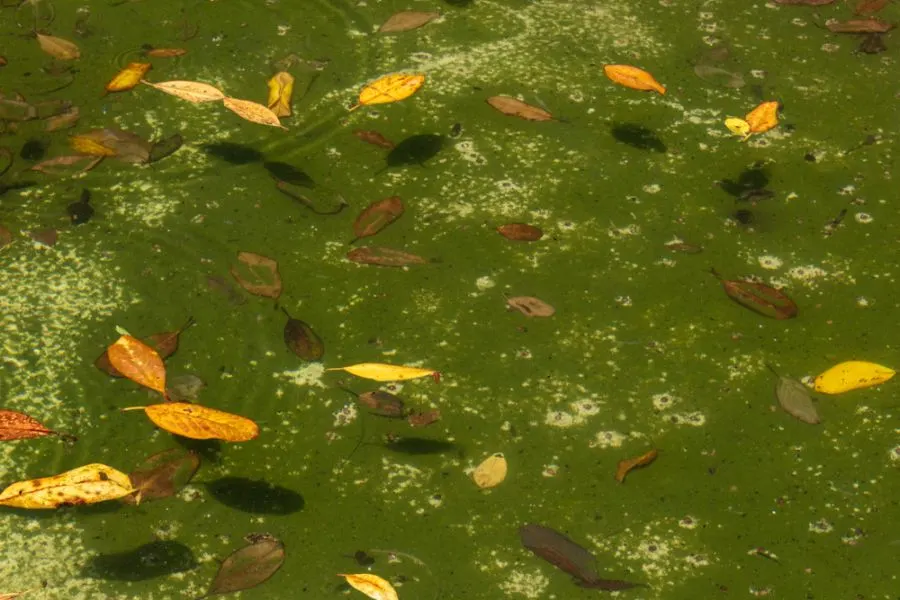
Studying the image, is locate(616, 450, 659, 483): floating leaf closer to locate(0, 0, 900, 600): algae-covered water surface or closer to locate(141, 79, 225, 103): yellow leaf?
locate(0, 0, 900, 600): algae-covered water surface

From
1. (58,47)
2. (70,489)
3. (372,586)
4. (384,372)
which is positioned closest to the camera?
(372,586)

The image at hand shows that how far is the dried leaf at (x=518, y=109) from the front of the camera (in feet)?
7.75

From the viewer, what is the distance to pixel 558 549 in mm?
1646

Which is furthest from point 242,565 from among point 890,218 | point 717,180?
point 890,218

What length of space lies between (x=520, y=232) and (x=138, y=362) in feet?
2.31

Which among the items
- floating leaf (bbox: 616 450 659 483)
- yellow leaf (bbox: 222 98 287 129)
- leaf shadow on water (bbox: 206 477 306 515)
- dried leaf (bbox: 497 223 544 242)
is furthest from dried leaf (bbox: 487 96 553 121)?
leaf shadow on water (bbox: 206 477 306 515)

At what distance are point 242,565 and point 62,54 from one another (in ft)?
4.57

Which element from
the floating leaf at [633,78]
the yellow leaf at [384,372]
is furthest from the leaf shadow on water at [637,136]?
the yellow leaf at [384,372]

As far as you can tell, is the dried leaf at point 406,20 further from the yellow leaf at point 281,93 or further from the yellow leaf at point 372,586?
the yellow leaf at point 372,586

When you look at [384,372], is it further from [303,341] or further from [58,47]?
[58,47]

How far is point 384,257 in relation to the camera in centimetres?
206

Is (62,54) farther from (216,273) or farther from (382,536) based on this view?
(382,536)

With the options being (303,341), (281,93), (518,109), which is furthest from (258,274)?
(518,109)

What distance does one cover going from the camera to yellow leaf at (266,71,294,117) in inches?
93.7
